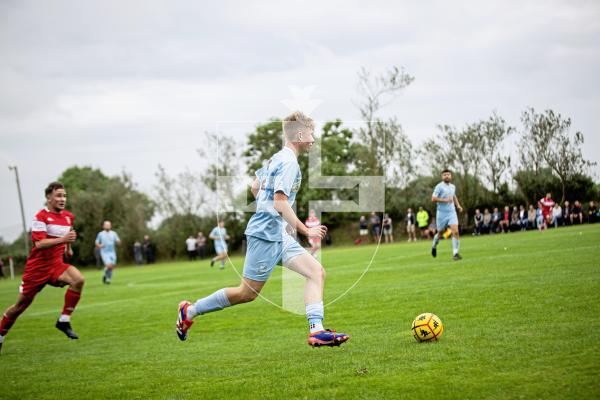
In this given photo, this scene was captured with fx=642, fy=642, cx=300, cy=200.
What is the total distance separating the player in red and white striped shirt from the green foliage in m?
53.6

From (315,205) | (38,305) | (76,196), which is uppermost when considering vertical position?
(76,196)

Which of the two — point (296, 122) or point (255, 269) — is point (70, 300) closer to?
point (255, 269)

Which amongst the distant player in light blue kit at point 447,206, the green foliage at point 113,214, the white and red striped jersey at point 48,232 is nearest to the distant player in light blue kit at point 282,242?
the white and red striped jersey at point 48,232

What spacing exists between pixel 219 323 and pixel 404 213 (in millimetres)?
40387

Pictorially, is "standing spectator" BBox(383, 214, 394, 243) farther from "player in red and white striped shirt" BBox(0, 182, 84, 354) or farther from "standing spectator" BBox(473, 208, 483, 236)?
"player in red and white striped shirt" BBox(0, 182, 84, 354)

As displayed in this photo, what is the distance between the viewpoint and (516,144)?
164 ft

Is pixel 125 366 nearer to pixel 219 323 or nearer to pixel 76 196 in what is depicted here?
pixel 219 323

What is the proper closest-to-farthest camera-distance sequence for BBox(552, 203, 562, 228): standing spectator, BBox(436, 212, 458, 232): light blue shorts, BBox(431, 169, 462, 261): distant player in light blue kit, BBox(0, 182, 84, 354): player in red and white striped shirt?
BBox(0, 182, 84, 354): player in red and white striped shirt → BBox(431, 169, 462, 261): distant player in light blue kit → BBox(436, 212, 458, 232): light blue shorts → BBox(552, 203, 562, 228): standing spectator

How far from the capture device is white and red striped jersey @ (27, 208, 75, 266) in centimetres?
1069

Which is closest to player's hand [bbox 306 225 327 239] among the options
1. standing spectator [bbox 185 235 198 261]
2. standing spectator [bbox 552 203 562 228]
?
standing spectator [bbox 552 203 562 228]

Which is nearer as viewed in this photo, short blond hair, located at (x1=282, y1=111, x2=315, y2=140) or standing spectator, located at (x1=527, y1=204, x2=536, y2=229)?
short blond hair, located at (x1=282, y1=111, x2=315, y2=140)

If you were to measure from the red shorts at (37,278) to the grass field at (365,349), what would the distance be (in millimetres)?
994

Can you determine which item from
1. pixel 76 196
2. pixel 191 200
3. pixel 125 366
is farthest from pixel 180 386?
pixel 76 196

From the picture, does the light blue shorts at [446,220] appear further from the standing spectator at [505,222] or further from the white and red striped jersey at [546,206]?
the standing spectator at [505,222]
